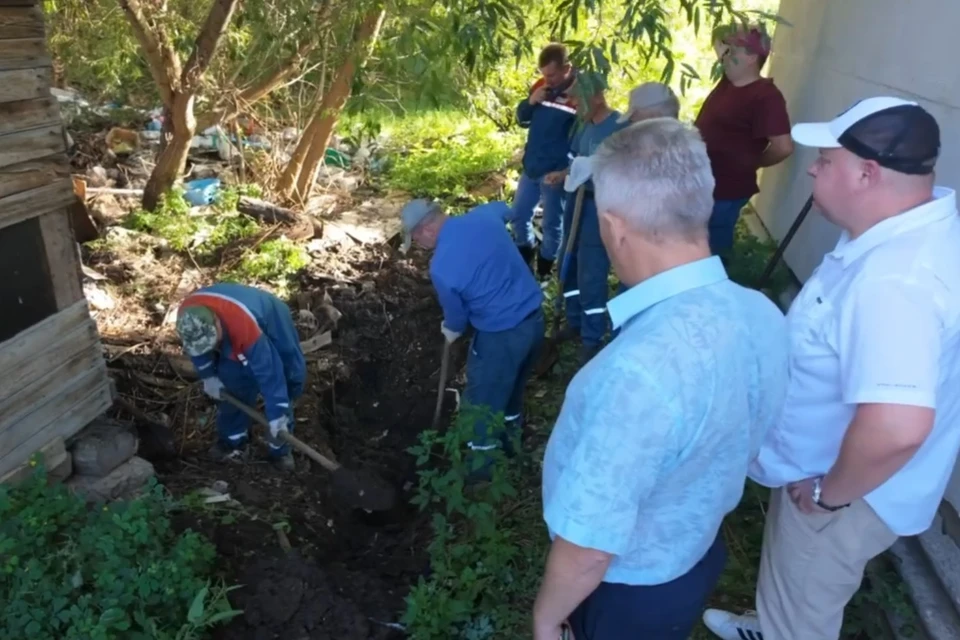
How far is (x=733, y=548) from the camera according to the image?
3.75 meters

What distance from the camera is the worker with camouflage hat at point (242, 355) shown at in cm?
422

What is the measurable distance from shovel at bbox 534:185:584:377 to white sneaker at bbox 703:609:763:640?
2.70m

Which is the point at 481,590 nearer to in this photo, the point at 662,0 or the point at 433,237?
the point at 433,237

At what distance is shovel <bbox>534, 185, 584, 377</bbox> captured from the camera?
18.0 feet

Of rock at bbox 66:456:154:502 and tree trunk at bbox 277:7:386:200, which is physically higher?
tree trunk at bbox 277:7:386:200

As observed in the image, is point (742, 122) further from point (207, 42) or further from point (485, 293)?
point (207, 42)

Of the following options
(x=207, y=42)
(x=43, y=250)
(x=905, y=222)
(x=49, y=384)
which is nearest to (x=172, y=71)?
(x=207, y=42)

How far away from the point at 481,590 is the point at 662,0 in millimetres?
3258

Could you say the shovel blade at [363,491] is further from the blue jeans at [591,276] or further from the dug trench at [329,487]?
the blue jeans at [591,276]

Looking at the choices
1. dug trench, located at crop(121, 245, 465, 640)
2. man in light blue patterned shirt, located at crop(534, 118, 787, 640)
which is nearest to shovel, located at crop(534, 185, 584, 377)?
dug trench, located at crop(121, 245, 465, 640)

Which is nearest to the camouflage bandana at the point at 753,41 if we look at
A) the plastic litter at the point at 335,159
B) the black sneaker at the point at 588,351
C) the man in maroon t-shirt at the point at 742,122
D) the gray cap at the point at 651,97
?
the man in maroon t-shirt at the point at 742,122

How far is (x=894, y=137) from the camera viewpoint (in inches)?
75.6

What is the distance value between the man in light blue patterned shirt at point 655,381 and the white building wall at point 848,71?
1.96 metres

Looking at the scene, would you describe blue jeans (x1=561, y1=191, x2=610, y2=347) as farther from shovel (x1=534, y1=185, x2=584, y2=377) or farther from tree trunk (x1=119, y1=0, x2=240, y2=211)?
tree trunk (x1=119, y1=0, x2=240, y2=211)
